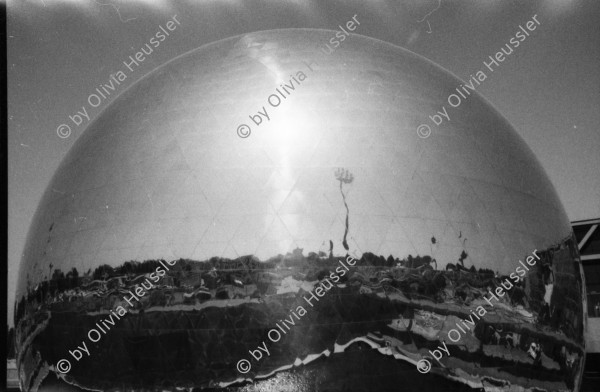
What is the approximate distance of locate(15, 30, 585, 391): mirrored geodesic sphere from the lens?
28.1 feet

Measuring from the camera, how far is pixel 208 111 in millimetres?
9977

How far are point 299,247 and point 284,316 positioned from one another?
3.10 feet

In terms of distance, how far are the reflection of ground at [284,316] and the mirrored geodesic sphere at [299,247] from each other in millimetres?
27

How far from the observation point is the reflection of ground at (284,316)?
28.0 feet

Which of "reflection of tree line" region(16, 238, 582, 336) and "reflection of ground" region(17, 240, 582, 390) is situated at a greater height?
"reflection of tree line" region(16, 238, 582, 336)

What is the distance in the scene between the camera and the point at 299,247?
28.2 ft

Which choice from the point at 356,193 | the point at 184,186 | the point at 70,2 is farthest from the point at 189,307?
the point at 70,2

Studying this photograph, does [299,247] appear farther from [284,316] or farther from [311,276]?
[284,316]

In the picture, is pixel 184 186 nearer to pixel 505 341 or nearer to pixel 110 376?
pixel 110 376

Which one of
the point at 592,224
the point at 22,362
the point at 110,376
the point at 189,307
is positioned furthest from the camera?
the point at 592,224

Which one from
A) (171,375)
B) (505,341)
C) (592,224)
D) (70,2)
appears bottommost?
(171,375)

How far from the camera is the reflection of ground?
28.0ft

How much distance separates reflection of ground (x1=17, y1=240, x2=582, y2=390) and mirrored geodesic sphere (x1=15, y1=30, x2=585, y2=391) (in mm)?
27

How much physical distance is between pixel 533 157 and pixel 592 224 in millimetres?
14149
